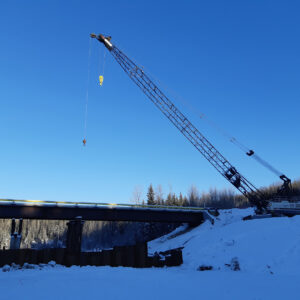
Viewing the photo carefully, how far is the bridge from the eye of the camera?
4630 centimetres

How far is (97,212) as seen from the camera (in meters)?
52.4

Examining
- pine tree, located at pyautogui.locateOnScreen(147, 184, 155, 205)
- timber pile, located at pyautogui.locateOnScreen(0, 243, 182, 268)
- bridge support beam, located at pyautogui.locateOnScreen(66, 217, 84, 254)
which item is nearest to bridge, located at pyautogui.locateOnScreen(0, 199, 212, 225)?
bridge support beam, located at pyautogui.locateOnScreen(66, 217, 84, 254)

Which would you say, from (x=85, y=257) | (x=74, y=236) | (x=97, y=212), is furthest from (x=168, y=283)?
(x=97, y=212)

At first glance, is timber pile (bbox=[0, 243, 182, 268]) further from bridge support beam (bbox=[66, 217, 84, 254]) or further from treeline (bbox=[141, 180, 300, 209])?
treeline (bbox=[141, 180, 300, 209])

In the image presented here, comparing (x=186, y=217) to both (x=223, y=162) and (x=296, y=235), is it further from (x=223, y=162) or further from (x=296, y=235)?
(x=296, y=235)

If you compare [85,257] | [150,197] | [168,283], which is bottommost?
[168,283]

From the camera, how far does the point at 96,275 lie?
1758 centimetres

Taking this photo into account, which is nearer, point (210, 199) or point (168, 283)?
point (168, 283)

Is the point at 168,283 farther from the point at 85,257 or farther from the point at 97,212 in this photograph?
the point at 97,212

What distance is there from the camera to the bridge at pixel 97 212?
46.3 meters

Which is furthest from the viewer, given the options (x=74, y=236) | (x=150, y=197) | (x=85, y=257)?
(x=150, y=197)

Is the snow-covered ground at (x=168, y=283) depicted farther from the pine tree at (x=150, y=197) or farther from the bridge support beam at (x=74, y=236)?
the pine tree at (x=150, y=197)

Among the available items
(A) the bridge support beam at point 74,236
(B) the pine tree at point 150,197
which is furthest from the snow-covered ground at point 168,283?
(B) the pine tree at point 150,197

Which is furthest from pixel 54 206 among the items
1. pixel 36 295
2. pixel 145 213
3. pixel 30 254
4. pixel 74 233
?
pixel 36 295
